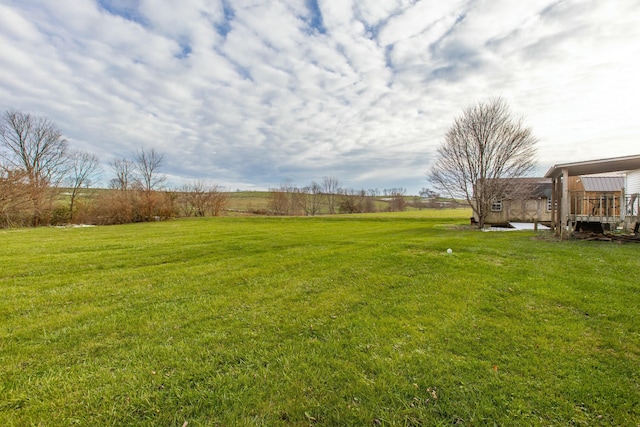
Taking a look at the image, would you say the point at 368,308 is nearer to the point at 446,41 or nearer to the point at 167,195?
the point at 446,41

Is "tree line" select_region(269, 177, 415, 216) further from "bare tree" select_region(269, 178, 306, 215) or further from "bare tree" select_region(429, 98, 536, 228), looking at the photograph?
"bare tree" select_region(429, 98, 536, 228)

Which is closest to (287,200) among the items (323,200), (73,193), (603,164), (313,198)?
(313,198)

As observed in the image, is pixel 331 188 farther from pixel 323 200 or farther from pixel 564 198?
pixel 564 198

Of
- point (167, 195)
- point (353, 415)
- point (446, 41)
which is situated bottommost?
point (353, 415)

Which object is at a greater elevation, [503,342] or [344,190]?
[344,190]

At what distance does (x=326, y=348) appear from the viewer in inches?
116

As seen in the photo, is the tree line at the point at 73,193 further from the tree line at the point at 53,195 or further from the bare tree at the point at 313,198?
the bare tree at the point at 313,198

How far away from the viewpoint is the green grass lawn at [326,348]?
2.09m

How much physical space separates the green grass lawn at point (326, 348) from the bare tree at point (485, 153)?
9.46m

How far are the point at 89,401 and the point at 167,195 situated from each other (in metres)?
33.3

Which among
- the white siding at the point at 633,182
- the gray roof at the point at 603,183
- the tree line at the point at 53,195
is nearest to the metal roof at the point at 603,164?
the white siding at the point at 633,182

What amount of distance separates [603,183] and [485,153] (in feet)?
41.7

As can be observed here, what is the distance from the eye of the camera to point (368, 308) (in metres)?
4.03

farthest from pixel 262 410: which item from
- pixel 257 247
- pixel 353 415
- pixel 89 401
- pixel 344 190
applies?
pixel 344 190
